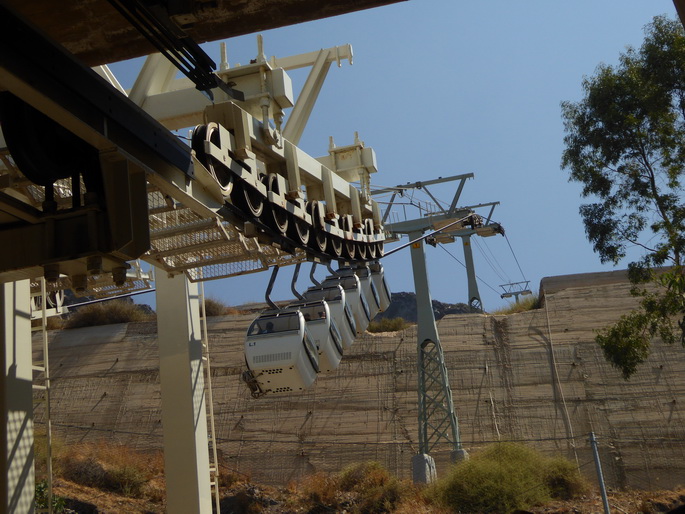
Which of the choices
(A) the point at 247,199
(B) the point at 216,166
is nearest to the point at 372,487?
(A) the point at 247,199

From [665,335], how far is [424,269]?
717 centimetres

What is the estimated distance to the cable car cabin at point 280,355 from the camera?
34.2ft

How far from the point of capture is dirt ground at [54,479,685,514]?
1529 centimetres

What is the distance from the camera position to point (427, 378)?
65.7 feet

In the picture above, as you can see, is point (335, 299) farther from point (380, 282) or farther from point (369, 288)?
point (380, 282)

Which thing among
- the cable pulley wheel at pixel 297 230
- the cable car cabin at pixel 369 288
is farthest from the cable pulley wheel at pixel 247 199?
the cable car cabin at pixel 369 288

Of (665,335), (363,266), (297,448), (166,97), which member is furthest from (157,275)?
(297,448)

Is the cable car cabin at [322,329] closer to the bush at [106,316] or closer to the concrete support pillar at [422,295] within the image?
the concrete support pillar at [422,295]

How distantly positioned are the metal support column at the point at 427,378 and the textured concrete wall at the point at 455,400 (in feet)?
10.2

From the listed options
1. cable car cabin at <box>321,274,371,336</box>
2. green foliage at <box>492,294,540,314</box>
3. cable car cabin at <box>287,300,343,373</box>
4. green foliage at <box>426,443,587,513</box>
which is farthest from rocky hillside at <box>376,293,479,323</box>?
cable car cabin at <box>287,300,343,373</box>

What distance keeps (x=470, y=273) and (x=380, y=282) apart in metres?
16.2

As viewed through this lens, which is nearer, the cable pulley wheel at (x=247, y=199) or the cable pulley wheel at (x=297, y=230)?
the cable pulley wheel at (x=247, y=199)

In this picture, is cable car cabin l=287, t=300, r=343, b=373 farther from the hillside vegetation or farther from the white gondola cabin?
the hillside vegetation

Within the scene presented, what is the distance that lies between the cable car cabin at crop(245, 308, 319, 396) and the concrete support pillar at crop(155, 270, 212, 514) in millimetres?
1256
